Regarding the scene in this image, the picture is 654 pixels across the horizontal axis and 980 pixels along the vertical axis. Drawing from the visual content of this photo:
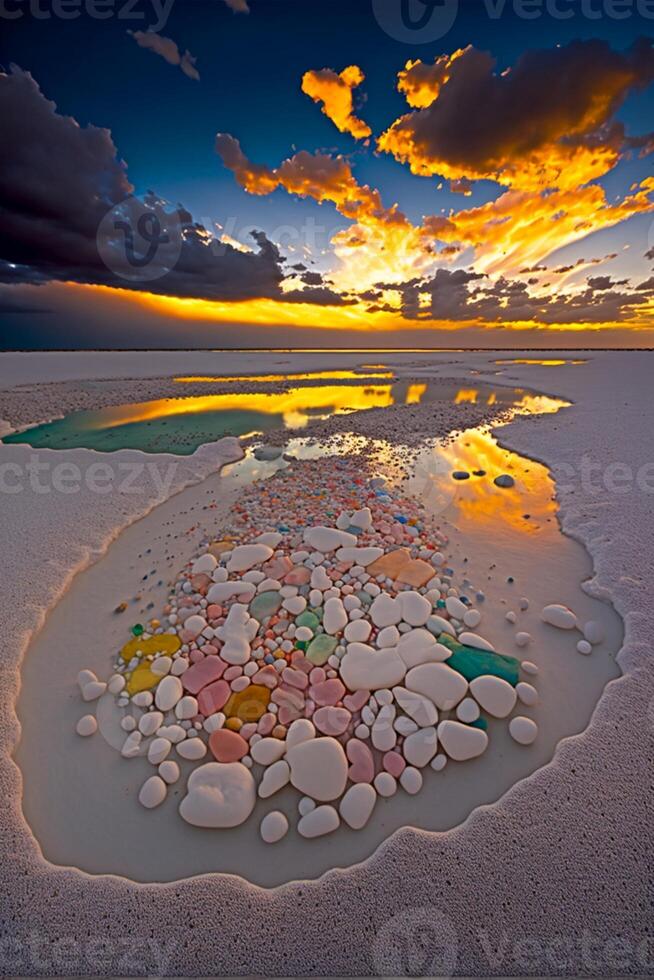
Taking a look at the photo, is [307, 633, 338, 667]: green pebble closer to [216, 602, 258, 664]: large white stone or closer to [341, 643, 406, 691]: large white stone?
[341, 643, 406, 691]: large white stone

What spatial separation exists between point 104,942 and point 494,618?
2826 mm

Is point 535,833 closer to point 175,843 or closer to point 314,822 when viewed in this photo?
point 314,822

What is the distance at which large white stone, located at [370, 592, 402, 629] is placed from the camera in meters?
2.83

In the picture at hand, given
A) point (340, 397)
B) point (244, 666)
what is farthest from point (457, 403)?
point (244, 666)

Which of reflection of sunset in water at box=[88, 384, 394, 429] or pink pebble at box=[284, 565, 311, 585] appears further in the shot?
reflection of sunset in water at box=[88, 384, 394, 429]

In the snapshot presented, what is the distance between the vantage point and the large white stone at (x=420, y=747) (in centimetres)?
199

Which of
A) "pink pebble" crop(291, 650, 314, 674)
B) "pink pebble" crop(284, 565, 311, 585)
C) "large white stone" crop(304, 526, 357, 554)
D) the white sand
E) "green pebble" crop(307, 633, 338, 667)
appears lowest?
the white sand

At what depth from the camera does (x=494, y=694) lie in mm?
2275

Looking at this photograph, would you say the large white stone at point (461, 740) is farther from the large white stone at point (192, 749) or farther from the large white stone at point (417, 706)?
the large white stone at point (192, 749)

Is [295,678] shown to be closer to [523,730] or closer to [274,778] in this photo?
[274,778]
